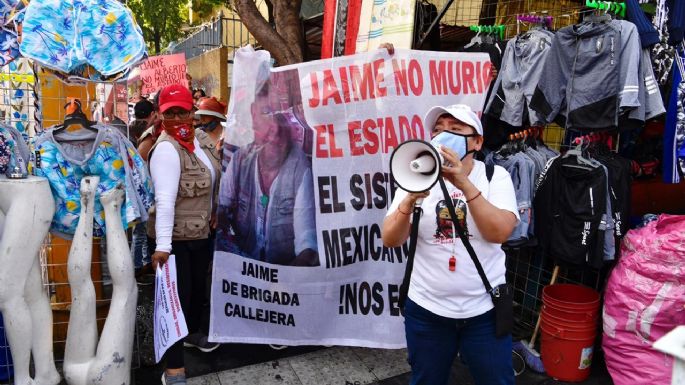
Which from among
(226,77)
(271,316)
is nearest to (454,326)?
(271,316)

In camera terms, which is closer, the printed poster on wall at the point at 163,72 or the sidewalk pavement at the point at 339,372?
the sidewalk pavement at the point at 339,372

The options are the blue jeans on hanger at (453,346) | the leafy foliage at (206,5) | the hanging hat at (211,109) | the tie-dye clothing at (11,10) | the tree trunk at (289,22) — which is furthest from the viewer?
the leafy foliage at (206,5)

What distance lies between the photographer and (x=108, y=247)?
2736 mm

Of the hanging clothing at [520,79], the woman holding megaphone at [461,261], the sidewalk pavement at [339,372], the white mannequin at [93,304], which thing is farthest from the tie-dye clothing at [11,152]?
the hanging clothing at [520,79]

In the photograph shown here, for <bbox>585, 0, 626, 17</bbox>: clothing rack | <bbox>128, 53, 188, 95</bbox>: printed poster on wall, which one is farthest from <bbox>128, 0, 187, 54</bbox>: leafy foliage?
<bbox>585, 0, 626, 17</bbox>: clothing rack

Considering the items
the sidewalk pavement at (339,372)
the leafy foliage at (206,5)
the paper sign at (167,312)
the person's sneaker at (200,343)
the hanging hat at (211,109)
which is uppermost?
the leafy foliage at (206,5)

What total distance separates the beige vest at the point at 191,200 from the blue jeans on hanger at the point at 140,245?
34 centimetres

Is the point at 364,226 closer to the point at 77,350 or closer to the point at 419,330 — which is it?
the point at 419,330

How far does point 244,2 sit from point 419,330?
4.27 m

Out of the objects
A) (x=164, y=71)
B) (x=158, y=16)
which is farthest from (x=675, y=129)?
(x=158, y=16)

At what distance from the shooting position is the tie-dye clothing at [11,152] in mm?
2648

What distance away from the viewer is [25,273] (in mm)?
2582

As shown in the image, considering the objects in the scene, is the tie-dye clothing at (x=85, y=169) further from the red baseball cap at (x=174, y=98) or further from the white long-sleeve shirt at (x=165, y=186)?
the red baseball cap at (x=174, y=98)

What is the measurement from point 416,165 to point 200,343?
9.01 feet
